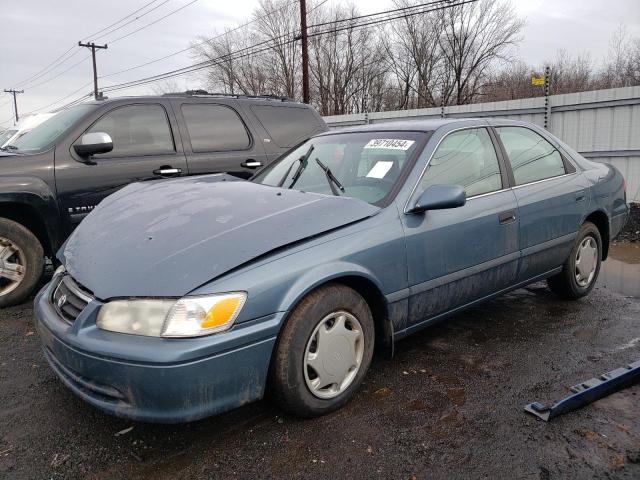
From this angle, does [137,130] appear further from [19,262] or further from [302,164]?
[302,164]

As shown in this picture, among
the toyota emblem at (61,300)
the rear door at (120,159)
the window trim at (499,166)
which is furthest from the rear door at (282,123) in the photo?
the toyota emblem at (61,300)

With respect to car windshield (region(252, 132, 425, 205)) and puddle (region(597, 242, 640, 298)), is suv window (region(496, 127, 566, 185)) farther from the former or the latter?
puddle (region(597, 242, 640, 298))

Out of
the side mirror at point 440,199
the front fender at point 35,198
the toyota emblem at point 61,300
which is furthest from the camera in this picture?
the front fender at point 35,198

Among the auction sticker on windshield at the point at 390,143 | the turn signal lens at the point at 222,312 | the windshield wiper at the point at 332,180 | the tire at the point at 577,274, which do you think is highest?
the auction sticker on windshield at the point at 390,143

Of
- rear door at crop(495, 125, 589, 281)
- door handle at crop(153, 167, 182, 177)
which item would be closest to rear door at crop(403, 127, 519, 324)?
rear door at crop(495, 125, 589, 281)

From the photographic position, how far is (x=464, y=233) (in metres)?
3.12

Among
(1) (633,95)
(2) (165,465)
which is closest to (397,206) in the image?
(2) (165,465)

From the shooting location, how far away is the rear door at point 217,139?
16.6ft

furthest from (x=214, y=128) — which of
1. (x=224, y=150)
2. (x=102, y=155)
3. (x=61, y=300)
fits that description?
(x=61, y=300)

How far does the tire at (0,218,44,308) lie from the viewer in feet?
13.7

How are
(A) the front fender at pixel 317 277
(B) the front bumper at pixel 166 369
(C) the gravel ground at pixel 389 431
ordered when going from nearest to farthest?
1. (B) the front bumper at pixel 166 369
2. (C) the gravel ground at pixel 389 431
3. (A) the front fender at pixel 317 277

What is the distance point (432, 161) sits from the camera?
3119mm

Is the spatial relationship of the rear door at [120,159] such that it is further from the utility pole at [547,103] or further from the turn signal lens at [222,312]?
the utility pole at [547,103]

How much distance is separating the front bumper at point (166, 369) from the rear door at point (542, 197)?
2240mm
